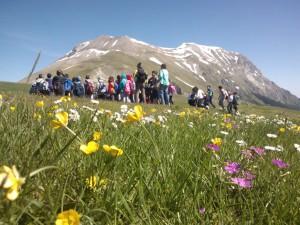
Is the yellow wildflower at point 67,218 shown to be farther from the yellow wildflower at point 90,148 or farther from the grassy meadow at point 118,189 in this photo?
the yellow wildflower at point 90,148

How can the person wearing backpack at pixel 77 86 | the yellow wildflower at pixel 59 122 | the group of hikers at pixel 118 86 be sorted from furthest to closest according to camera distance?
the person wearing backpack at pixel 77 86 → the group of hikers at pixel 118 86 → the yellow wildflower at pixel 59 122

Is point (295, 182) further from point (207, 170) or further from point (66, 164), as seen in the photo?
point (66, 164)

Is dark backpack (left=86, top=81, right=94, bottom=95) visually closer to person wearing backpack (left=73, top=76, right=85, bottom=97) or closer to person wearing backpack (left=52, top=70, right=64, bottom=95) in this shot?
person wearing backpack (left=73, top=76, right=85, bottom=97)

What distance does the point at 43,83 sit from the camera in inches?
657

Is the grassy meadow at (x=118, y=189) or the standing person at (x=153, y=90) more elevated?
the standing person at (x=153, y=90)

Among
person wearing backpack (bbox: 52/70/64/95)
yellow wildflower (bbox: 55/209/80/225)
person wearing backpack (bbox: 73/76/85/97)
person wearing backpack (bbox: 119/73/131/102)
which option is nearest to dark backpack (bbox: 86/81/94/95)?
person wearing backpack (bbox: 73/76/85/97)

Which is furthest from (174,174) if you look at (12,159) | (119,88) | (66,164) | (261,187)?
(119,88)

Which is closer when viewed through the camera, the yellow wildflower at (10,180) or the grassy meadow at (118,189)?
the yellow wildflower at (10,180)

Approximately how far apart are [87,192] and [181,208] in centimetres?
56

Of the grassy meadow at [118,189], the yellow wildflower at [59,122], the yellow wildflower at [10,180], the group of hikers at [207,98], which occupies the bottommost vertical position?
the grassy meadow at [118,189]

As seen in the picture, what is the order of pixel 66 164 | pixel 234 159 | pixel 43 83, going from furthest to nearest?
pixel 43 83 → pixel 234 159 → pixel 66 164

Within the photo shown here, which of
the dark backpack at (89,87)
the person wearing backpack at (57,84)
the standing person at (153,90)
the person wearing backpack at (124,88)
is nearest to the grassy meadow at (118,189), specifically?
the person wearing backpack at (124,88)

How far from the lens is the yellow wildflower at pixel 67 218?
0.90 metres

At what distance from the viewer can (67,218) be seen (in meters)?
0.91
